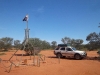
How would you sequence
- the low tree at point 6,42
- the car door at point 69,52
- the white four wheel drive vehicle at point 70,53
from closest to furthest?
the white four wheel drive vehicle at point 70,53 < the car door at point 69,52 < the low tree at point 6,42

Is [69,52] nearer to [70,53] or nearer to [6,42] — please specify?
[70,53]

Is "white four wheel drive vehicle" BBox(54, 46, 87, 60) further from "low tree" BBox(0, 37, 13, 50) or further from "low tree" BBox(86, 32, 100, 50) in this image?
"low tree" BBox(0, 37, 13, 50)

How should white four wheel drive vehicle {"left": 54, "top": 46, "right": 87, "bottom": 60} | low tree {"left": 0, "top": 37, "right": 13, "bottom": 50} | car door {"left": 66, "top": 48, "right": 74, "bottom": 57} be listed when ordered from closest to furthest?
white four wheel drive vehicle {"left": 54, "top": 46, "right": 87, "bottom": 60} < car door {"left": 66, "top": 48, "right": 74, "bottom": 57} < low tree {"left": 0, "top": 37, "right": 13, "bottom": 50}

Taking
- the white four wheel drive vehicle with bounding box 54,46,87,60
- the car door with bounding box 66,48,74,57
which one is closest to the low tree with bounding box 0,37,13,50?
the white four wheel drive vehicle with bounding box 54,46,87,60

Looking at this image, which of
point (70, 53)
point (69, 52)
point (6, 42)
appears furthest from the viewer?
point (6, 42)

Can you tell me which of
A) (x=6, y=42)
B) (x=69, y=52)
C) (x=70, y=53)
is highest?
(x=6, y=42)

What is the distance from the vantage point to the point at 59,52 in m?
23.8

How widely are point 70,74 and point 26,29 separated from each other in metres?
7.77

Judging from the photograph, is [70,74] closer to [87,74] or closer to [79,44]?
[87,74]

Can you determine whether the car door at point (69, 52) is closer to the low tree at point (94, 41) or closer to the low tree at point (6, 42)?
the low tree at point (94, 41)

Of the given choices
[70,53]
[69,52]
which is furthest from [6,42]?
[70,53]

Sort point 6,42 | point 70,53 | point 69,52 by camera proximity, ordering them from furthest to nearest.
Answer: point 6,42 → point 69,52 → point 70,53

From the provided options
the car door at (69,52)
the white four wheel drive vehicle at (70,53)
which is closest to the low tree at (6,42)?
the white four wheel drive vehicle at (70,53)

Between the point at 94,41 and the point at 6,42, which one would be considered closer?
the point at 94,41
